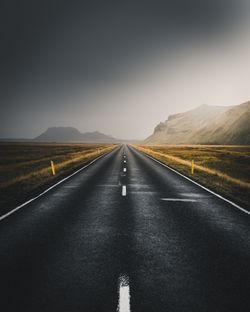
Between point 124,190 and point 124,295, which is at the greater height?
point 124,295

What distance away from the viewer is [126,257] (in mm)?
4590

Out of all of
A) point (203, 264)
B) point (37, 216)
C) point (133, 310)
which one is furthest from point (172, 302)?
point (37, 216)

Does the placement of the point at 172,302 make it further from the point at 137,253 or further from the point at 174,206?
the point at 174,206

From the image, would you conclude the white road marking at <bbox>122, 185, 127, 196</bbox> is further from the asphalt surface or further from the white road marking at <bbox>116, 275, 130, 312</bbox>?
the white road marking at <bbox>116, 275, 130, 312</bbox>

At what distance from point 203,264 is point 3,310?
3.33m

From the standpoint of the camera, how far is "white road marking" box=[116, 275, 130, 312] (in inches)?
123

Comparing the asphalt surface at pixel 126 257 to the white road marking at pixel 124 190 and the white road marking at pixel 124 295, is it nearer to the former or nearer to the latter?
the white road marking at pixel 124 295

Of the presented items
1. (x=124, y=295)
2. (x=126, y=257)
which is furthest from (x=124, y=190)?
(x=124, y=295)

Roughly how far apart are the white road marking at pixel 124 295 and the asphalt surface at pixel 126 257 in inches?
2.2

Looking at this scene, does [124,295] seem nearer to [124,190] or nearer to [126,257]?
[126,257]

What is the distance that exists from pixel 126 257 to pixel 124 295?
120 cm

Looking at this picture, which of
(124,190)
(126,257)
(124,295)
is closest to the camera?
(124,295)

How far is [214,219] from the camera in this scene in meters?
6.99

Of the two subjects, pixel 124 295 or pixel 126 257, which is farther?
pixel 126 257
